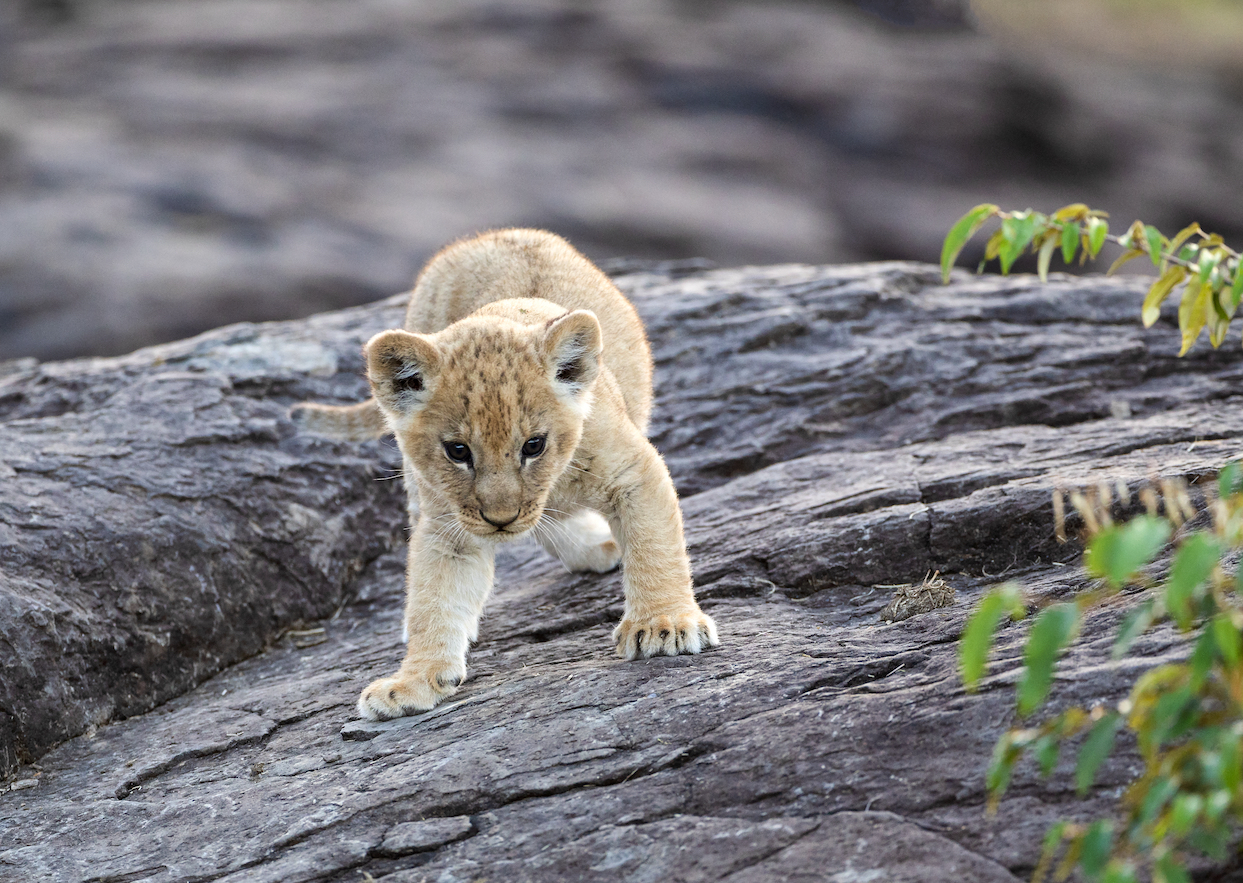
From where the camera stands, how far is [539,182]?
2014 centimetres

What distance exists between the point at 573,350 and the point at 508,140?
56.7 feet

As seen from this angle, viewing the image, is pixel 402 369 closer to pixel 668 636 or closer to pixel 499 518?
pixel 499 518

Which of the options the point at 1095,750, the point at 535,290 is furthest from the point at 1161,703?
the point at 535,290

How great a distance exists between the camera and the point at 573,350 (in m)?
4.86

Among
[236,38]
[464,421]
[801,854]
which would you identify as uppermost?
[236,38]

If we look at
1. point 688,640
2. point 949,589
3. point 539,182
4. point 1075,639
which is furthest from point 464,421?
point 539,182

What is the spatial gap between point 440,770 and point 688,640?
1105 millimetres

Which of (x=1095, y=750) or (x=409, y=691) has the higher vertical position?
(x=1095, y=750)

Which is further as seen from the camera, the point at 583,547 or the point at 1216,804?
the point at 583,547

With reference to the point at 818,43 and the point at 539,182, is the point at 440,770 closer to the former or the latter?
the point at 539,182

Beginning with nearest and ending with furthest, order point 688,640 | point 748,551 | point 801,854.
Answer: point 801,854, point 688,640, point 748,551

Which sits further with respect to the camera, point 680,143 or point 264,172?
point 680,143

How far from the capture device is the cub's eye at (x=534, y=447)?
4664 millimetres

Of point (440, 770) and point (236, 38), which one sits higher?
point (236, 38)
